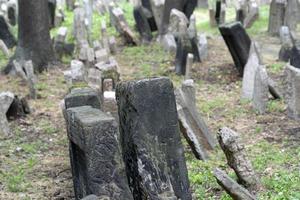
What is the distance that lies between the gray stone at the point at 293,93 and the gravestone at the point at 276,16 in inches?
237

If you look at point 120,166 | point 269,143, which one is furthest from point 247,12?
point 120,166

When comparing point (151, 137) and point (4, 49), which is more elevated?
point (151, 137)

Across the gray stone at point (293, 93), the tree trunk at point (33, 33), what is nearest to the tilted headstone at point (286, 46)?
the gray stone at point (293, 93)

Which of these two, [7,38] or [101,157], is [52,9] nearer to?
[7,38]

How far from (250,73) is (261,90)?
40.9 inches

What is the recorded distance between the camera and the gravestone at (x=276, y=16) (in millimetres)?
13781

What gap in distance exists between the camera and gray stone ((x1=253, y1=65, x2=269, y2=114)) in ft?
28.2

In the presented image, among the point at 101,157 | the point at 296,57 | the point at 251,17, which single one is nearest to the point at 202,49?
the point at 296,57

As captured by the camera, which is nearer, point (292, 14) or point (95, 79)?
point (95, 79)

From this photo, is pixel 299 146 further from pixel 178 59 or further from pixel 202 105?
pixel 178 59

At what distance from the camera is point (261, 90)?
8.63 m

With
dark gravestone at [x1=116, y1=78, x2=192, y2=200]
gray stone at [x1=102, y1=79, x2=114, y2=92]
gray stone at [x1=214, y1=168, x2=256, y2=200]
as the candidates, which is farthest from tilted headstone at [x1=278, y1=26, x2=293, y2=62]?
dark gravestone at [x1=116, y1=78, x2=192, y2=200]

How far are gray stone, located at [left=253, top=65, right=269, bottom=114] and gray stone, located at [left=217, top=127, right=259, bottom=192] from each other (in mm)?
2892

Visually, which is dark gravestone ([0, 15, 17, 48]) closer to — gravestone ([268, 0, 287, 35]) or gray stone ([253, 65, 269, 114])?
gravestone ([268, 0, 287, 35])
